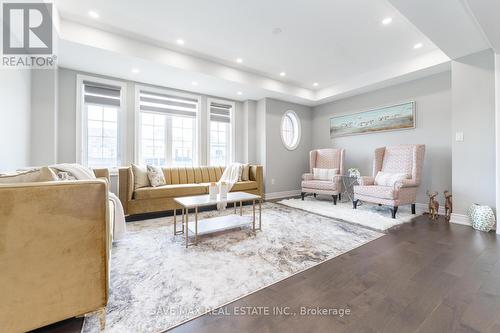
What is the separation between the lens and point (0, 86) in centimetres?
231

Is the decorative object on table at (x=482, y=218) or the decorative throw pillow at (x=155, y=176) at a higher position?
the decorative throw pillow at (x=155, y=176)

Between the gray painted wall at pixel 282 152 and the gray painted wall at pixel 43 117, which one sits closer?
the gray painted wall at pixel 43 117

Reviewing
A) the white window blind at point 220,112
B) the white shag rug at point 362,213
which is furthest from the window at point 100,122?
the white shag rug at point 362,213

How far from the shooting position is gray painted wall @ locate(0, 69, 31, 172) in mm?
2398

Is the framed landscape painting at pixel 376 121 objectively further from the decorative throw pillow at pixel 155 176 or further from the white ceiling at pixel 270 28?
the decorative throw pillow at pixel 155 176

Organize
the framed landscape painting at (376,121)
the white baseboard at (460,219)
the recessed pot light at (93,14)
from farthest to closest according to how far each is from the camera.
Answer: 1. the framed landscape painting at (376,121)
2. the white baseboard at (460,219)
3. the recessed pot light at (93,14)

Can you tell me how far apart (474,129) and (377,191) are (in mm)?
1481

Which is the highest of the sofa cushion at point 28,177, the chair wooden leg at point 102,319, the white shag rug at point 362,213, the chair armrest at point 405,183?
the sofa cushion at point 28,177

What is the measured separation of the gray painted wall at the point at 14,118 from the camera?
240 centimetres

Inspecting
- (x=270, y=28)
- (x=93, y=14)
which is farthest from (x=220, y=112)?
(x=93, y=14)

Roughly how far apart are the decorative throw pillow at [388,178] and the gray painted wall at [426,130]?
0.67 m

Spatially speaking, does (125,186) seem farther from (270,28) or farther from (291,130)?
(291,130)

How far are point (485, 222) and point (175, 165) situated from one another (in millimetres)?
4985

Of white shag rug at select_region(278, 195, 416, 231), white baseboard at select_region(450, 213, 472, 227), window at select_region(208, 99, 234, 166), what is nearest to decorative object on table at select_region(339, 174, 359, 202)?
white shag rug at select_region(278, 195, 416, 231)
